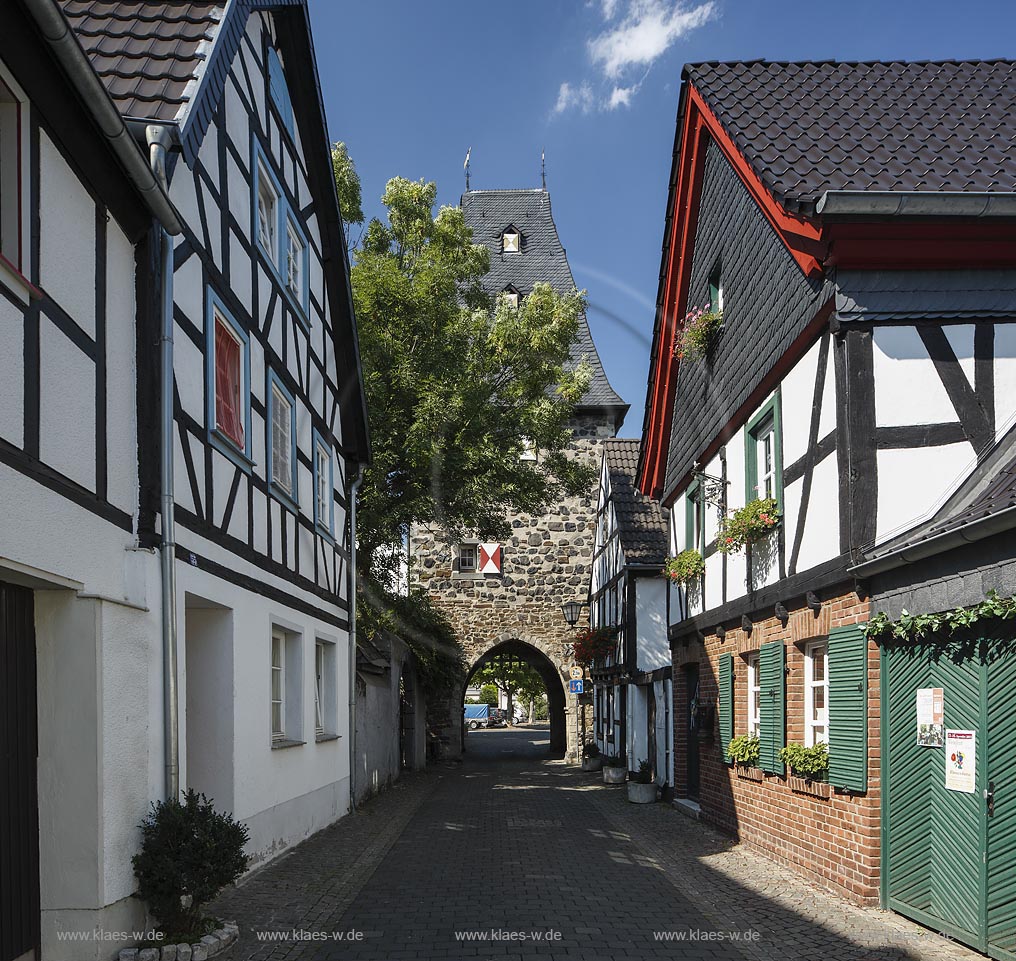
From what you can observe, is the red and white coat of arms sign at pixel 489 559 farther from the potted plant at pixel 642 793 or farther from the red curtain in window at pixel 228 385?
the red curtain in window at pixel 228 385

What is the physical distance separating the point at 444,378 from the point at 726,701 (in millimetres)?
8093

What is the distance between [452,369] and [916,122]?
975 cm

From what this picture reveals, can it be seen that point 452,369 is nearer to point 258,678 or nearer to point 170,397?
point 258,678

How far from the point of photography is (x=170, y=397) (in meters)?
7.05

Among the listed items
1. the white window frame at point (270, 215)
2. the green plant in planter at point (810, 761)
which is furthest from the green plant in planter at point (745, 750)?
the white window frame at point (270, 215)

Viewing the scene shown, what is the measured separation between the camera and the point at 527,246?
37.9 meters

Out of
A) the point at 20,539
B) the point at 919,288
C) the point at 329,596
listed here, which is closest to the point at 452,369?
the point at 329,596

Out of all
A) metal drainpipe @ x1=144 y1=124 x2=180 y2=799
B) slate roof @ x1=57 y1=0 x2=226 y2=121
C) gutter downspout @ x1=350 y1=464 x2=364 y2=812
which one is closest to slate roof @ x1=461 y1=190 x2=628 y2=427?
gutter downspout @ x1=350 y1=464 x2=364 y2=812

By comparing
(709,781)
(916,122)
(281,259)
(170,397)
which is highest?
(916,122)

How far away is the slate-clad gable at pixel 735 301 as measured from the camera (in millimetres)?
9609

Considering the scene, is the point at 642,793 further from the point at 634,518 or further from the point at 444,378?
the point at 444,378

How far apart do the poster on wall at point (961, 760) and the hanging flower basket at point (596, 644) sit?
1521 centimetres

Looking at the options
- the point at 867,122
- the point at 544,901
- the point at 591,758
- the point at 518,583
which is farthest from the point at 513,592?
the point at 544,901

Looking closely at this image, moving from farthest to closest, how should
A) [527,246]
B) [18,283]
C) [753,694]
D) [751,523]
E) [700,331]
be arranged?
1. [527,246]
2. [700,331]
3. [753,694]
4. [751,523]
5. [18,283]
